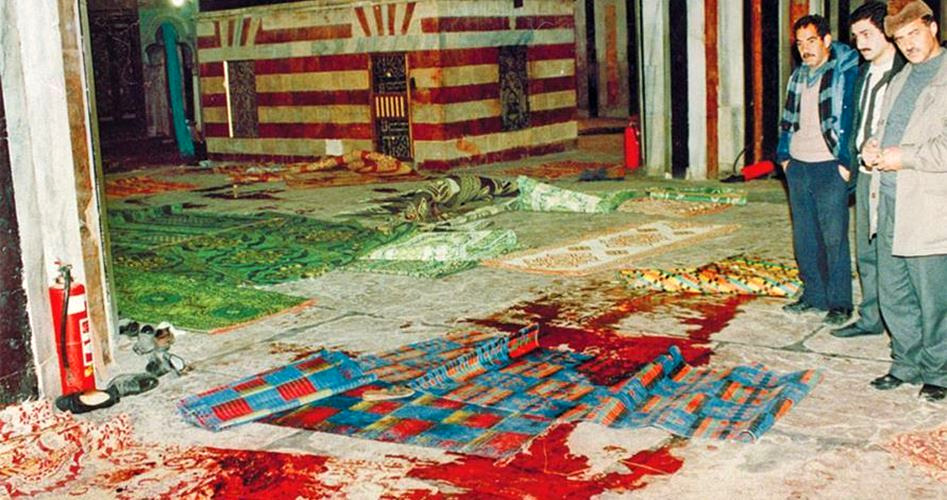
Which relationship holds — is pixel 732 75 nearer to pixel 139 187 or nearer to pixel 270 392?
pixel 139 187

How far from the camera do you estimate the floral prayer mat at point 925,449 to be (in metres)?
3.95

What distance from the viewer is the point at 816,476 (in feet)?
12.9

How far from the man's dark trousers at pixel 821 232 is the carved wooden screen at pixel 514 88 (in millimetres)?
12036

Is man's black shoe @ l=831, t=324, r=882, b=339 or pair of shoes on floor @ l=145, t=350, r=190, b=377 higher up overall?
pair of shoes on floor @ l=145, t=350, r=190, b=377

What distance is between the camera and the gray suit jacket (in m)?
4.53

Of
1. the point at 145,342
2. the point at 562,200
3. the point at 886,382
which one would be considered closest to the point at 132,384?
the point at 145,342

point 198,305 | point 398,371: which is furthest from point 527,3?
point 398,371

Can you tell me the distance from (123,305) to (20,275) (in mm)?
2408

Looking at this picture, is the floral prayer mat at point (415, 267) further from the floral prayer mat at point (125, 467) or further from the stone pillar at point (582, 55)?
the stone pillar at point (582, 55)

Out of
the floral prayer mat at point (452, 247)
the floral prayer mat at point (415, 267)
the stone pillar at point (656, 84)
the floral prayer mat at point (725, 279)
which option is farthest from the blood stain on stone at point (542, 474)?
the stone pillar at point (656, 84)

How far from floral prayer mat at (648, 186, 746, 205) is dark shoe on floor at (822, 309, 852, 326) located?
5106 millimetres

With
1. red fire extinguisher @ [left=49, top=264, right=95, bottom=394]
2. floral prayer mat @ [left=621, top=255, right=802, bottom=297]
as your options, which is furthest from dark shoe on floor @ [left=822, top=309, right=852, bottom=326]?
red fire extinguisher @ [left=49, top=264, right=95, bottom=394]

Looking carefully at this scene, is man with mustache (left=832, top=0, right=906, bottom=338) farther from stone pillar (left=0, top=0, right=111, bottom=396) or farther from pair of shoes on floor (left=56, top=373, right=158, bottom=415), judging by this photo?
stone pillar (left=0, top=0, right=111, bottom=396)

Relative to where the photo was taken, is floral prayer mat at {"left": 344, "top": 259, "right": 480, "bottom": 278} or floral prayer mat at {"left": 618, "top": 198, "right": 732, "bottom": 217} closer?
floral prayer mat at {"left": 344, "top": 259, "right": 480, "bottom": 278}
